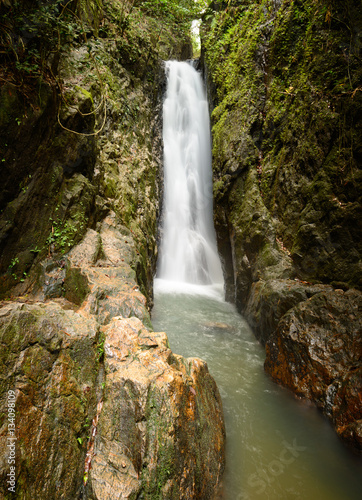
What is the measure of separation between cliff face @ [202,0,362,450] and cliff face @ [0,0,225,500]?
246 centimetres

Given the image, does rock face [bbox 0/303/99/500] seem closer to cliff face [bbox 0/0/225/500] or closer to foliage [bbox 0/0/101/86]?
cliff face [bbox 0/0/225/500]

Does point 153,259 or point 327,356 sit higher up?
point 153,259

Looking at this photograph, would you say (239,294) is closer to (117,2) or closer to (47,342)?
(47,342)

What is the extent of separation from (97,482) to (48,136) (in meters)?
4.65

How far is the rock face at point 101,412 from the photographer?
188 cm

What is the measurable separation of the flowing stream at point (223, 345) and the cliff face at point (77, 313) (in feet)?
2.25

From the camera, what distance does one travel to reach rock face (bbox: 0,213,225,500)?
1875 mm

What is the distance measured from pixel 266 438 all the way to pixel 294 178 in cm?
546

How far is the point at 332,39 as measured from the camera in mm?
5605

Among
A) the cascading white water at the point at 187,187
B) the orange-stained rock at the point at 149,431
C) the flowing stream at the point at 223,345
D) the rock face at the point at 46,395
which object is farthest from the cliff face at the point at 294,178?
the rock face at the point at 46,395

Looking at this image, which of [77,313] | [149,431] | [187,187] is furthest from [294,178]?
[187,187]

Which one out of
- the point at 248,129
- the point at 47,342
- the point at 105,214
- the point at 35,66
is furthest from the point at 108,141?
the point at 47,342

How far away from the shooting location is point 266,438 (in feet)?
11.9

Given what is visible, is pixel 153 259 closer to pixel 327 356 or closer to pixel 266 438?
pixel 327 356
